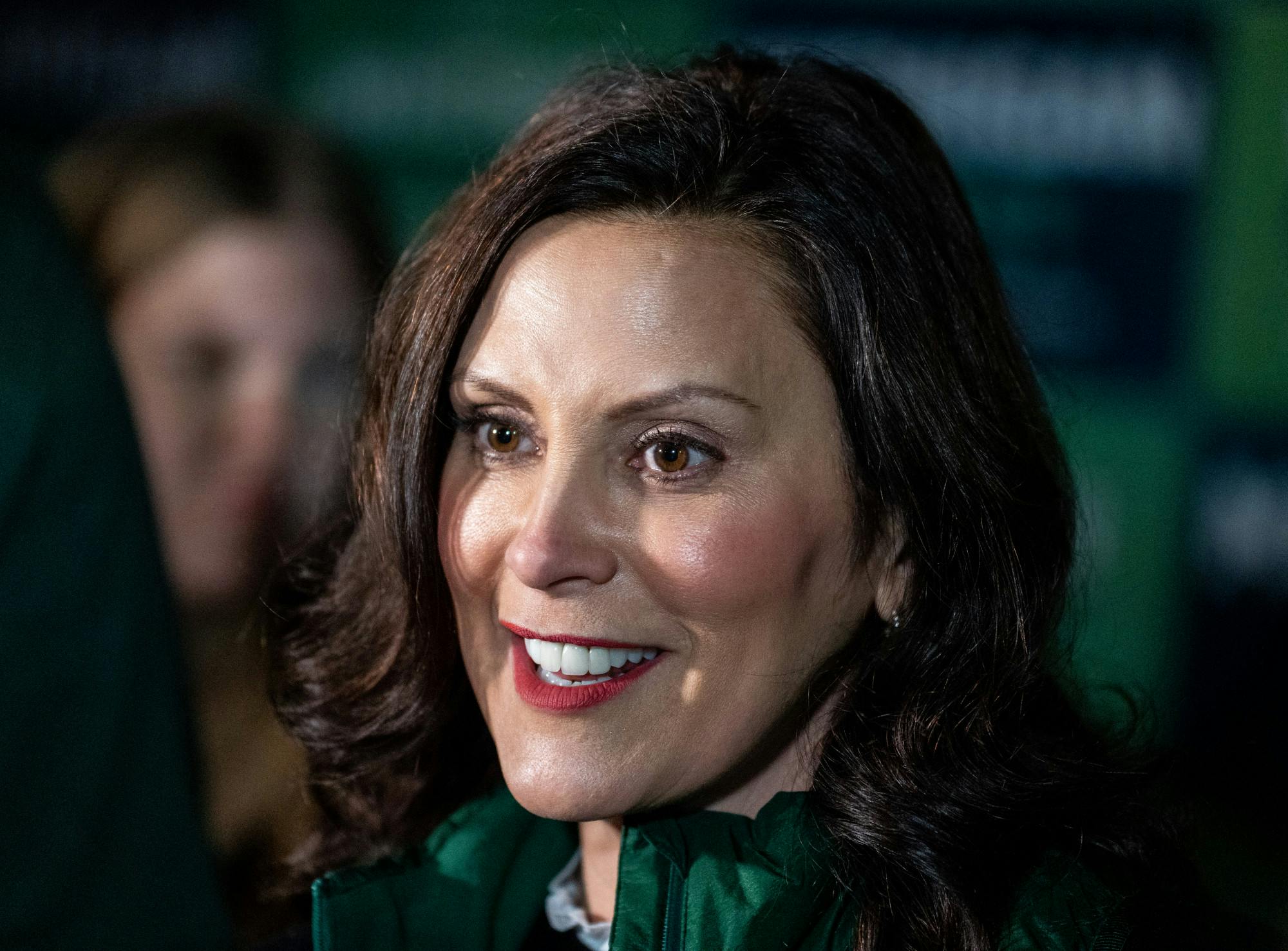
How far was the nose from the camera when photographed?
1.50 m

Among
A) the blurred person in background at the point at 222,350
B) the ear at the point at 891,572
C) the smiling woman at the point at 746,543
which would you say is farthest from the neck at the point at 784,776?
the blurred person in background at the point at 222,350

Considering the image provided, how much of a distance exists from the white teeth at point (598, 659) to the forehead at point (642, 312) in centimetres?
28

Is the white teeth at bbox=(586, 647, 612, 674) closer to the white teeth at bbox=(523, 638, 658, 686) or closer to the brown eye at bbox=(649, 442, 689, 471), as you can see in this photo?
the white teeth at bbox=(523, 638, 658, 686)

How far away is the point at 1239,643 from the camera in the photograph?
11.8 ft

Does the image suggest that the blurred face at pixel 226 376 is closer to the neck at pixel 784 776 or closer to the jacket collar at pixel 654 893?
the jacket collar at pixel 654 893

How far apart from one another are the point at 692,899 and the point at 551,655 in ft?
1.01

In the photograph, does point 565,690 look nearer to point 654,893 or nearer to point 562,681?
point 562,681

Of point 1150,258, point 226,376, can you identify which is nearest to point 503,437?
point 226,376

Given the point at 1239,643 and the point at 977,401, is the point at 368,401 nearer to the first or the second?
the point at 977,401

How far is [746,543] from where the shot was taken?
1.53 meters

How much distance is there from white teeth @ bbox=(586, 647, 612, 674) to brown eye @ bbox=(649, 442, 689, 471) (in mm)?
206

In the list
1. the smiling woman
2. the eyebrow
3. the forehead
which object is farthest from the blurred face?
the eyebrow

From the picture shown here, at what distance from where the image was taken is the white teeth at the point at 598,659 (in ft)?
5.09

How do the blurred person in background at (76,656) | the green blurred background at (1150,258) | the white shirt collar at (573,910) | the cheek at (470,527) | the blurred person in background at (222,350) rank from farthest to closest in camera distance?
the green blurred background at (1150,258) → the blurred person in background at (222,350) → the white shirt collar at (573,910) → the cheek at (470,527) → the blurred person in background at (76,656)
